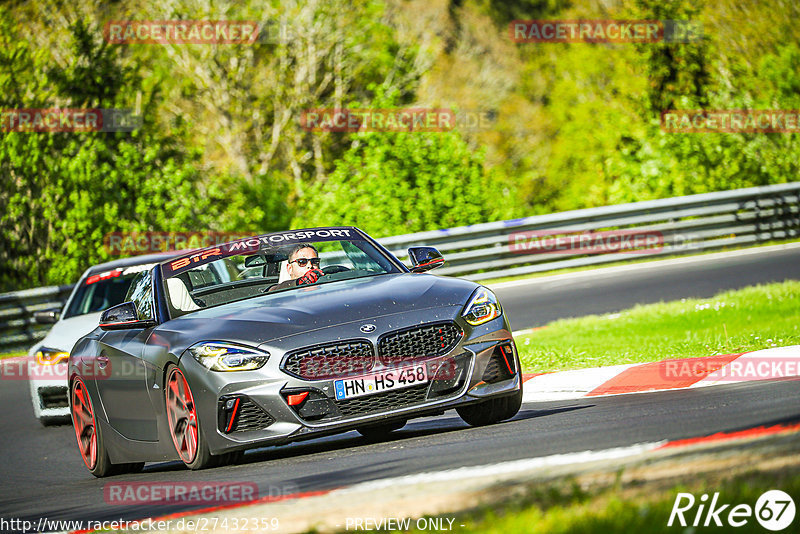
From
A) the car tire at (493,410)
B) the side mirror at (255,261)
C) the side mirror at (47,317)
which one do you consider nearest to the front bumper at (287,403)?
the car tire at (493,410)

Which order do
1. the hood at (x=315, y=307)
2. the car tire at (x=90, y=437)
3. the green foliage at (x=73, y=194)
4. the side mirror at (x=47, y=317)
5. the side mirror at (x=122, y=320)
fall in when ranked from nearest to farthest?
1. the hood at (x=315, y=307)
2. the side mirror at (x=122, y=320)
3. the car tire at (x=90, y=437)
4. the side mirror at (x=47, y=317)
5. the green foliage at (x=73, y=194)

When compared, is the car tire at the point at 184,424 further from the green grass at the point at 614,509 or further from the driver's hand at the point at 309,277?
the green grass at the point at 614,509

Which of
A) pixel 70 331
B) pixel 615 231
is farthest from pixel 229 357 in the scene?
pixel 615 231

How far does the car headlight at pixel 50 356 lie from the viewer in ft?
40.1

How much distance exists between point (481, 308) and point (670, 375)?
7.18ft

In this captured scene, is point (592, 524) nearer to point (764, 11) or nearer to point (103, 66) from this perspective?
point (103, 66)

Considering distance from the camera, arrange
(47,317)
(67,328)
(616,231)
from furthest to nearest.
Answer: (616,231) → (47,317) → (67,328)

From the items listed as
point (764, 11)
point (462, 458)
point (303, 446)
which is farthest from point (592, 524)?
point (764, 11)

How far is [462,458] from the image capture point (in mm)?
6090

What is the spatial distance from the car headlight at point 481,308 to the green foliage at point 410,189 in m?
14.7

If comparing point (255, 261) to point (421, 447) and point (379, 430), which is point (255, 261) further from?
point (421, 447)

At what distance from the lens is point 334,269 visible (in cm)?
841

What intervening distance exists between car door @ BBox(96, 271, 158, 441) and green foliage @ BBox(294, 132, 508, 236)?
46.3 feet

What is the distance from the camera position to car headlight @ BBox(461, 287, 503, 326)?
736 cm
